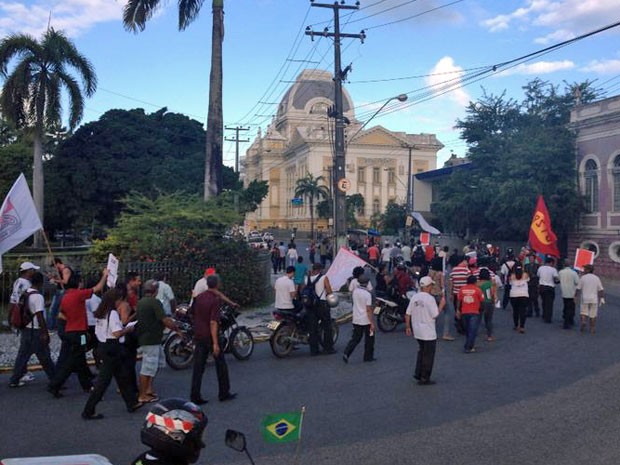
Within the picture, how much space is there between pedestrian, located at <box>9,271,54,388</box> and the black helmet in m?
6.95

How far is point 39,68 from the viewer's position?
30.1 meters

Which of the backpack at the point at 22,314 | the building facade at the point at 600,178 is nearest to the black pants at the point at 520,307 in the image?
the backpack at the point at 22,314

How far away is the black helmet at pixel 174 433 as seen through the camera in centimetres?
281

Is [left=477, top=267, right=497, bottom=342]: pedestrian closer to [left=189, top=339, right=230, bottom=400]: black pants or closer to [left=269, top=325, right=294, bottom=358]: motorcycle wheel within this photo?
[left=269, top=325, right=294, bottom=358]: motorcycle wheel

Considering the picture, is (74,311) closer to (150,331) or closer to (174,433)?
(150,331)

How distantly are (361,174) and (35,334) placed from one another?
7870cm

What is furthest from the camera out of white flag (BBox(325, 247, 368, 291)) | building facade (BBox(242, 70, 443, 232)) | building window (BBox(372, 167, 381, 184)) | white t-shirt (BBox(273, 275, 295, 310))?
building window (BBox(372, 167, 381, 184))

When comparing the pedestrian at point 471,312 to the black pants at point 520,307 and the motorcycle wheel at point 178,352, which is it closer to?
the black pants at point 520,307

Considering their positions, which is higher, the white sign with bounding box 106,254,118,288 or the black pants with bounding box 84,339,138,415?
the white sign with bounding box 106,254,118,288

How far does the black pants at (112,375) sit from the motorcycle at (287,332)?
370cm

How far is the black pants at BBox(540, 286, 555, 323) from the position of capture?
1521 centimetres

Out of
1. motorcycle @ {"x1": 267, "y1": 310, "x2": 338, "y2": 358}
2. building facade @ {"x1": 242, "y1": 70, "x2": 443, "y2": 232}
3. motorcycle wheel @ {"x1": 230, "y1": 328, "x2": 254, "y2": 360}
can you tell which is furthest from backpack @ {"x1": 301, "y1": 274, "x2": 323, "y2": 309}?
building facade @ {"x1": 242, "y1": 70, "x2": 443, "y2": 232}

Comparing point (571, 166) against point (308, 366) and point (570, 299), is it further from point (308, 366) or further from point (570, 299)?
point (308, 366)

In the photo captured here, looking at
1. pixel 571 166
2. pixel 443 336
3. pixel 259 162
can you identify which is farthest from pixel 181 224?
Answer: pixel 259 162
